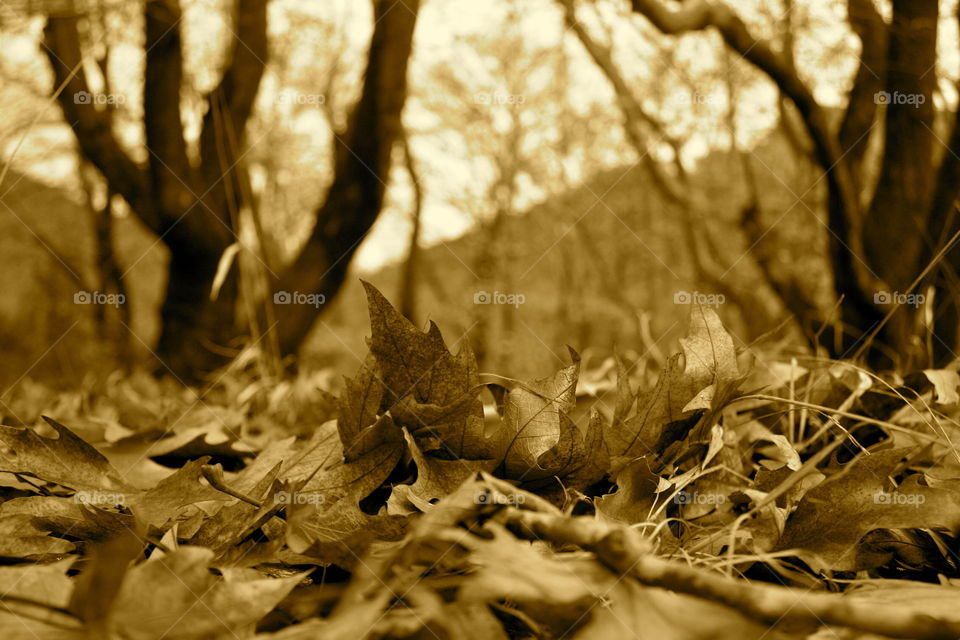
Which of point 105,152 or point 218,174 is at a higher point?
point 105,152

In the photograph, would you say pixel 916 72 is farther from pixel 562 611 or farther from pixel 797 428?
pixel 562 611

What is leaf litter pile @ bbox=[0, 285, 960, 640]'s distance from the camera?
328 mm

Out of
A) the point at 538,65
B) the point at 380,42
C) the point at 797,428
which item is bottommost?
the point at 797,428

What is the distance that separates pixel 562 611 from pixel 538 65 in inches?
479

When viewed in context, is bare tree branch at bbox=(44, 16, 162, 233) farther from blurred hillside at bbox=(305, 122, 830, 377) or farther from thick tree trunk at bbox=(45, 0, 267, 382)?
blurred hillside at bbox=(305, 122, 830, 377)

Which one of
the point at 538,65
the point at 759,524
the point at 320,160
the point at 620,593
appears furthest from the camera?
the point at 320,160

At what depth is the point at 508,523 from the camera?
0.41 metres

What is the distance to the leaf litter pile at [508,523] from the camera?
0.33 meters

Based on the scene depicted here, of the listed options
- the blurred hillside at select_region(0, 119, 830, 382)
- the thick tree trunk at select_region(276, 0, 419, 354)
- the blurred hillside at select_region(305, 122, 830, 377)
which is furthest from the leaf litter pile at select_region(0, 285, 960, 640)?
the blurred hillside at select_region(0, 119, 830, 382)

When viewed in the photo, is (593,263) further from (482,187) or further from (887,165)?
(887,165)

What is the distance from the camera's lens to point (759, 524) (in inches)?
19.4

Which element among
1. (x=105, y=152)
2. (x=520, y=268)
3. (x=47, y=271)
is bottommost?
(x=520, y=268)

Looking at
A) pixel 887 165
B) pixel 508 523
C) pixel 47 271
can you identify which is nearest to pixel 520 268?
pixel 47 271

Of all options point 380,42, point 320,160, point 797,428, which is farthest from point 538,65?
point 797,428
